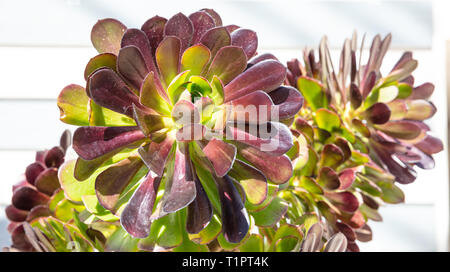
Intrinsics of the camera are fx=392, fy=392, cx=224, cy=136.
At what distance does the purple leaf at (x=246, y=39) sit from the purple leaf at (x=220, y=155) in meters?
0.06

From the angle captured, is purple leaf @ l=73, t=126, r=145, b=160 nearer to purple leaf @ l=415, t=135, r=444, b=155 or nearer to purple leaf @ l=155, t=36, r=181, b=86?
purple leaf @ l=155, t=36, r=181, b=86

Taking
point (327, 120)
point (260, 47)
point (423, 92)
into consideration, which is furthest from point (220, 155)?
point (260, 47)

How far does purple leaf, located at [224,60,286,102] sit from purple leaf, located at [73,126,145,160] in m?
0.06

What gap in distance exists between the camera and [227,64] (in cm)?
21

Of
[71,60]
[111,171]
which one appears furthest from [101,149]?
[71,60]

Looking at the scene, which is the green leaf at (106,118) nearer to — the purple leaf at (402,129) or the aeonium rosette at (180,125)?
the aeonium rosette at (180,125)

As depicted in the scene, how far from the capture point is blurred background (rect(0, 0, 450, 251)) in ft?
2.08

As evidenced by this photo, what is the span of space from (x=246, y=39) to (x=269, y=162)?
0.23 feet

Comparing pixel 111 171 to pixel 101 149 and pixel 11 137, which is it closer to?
pixel 101 149

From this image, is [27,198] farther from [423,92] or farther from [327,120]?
[423,92]

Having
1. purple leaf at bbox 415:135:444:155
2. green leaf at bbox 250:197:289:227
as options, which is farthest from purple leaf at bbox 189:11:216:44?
purple leaf at bbox 415:135:444:155
